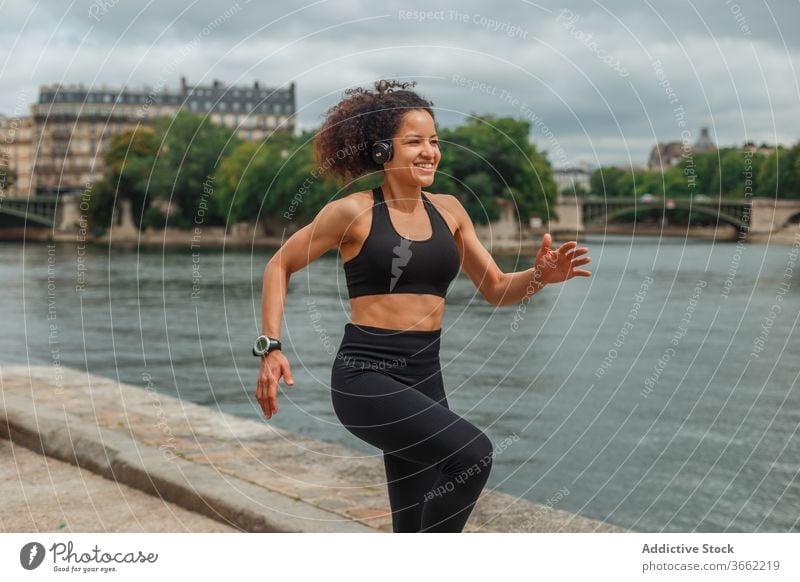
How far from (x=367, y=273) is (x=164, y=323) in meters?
23.7

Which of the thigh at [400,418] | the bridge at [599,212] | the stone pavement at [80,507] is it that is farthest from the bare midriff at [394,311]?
the bridge at [599,212]

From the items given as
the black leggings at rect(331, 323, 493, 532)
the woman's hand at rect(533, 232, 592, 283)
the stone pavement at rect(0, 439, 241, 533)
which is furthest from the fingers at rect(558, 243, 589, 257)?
the stone pavement at rect(0, 439, 241, 533)

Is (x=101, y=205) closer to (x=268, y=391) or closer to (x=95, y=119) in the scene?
(x=95, y=119)

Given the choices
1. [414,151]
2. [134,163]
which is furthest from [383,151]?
[134,163]

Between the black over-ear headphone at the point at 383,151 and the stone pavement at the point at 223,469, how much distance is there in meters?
2.16

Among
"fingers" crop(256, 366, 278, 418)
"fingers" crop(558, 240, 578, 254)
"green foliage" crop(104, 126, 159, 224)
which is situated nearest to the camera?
"fingers" crop(256, 366, 278, 418)

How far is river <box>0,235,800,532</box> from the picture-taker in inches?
409

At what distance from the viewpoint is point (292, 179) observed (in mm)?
52969

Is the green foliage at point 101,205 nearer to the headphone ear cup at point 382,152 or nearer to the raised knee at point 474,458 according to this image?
the headphone ear cup at point 382,152

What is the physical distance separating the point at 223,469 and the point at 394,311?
127 inches

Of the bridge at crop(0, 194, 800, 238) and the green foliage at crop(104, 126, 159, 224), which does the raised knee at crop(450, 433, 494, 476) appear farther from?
the green foliage at crop(104, 126, 159, 224)

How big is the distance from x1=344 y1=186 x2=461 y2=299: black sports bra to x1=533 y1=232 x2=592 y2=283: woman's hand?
371 millimetres

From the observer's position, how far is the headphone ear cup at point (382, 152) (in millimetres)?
3835
